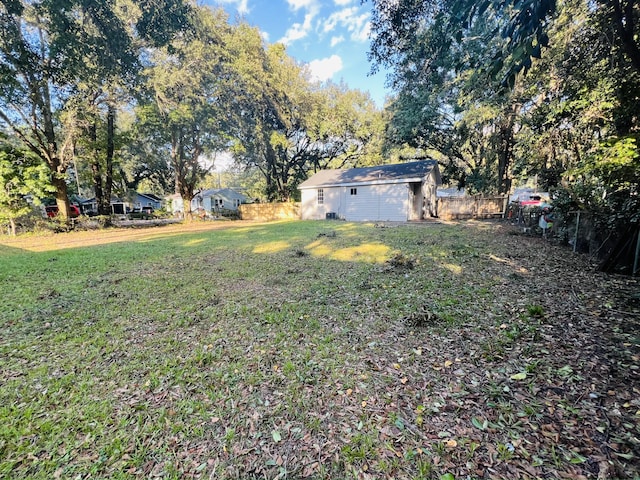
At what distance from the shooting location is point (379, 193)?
696 inches

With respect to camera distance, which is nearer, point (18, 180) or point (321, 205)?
point (18, 180)

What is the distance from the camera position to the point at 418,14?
4.70m

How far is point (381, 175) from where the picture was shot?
18.1 meters

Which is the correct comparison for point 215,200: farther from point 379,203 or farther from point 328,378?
point 328,378

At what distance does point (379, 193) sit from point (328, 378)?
627 inches

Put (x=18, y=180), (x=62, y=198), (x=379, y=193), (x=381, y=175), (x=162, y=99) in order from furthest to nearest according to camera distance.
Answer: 1. (x=381, y=175)
2. (x=379, y=193)
3. (x=162, y=99)
4. (x=62, y=198)
5. (x=18, y=180)

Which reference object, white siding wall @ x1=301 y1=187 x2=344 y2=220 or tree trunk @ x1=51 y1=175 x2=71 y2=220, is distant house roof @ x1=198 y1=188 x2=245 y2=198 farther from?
tree trunk @ x1=51 y1=175 x2=71 y2=220

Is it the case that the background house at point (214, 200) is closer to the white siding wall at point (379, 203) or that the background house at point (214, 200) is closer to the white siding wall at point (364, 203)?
the white siding wall at point (364, 203)

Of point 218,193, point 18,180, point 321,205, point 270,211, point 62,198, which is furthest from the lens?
point 218,193

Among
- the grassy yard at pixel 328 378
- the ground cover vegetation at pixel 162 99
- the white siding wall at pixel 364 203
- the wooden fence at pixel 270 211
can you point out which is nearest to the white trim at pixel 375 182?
the white siding wall at pixel 364 203

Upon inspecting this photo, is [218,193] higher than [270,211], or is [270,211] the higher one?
[218,193]

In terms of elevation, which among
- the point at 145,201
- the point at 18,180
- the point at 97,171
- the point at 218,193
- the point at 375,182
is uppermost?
the point at 97,171

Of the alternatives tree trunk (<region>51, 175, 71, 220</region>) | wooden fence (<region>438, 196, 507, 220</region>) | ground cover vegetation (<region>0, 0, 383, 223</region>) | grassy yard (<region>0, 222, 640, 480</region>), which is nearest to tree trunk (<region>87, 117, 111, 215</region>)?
ground cover vegetation (<region>0, 0, 383, 223</region>)

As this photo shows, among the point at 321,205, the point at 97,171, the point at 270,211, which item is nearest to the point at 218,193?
the point at 270,211
